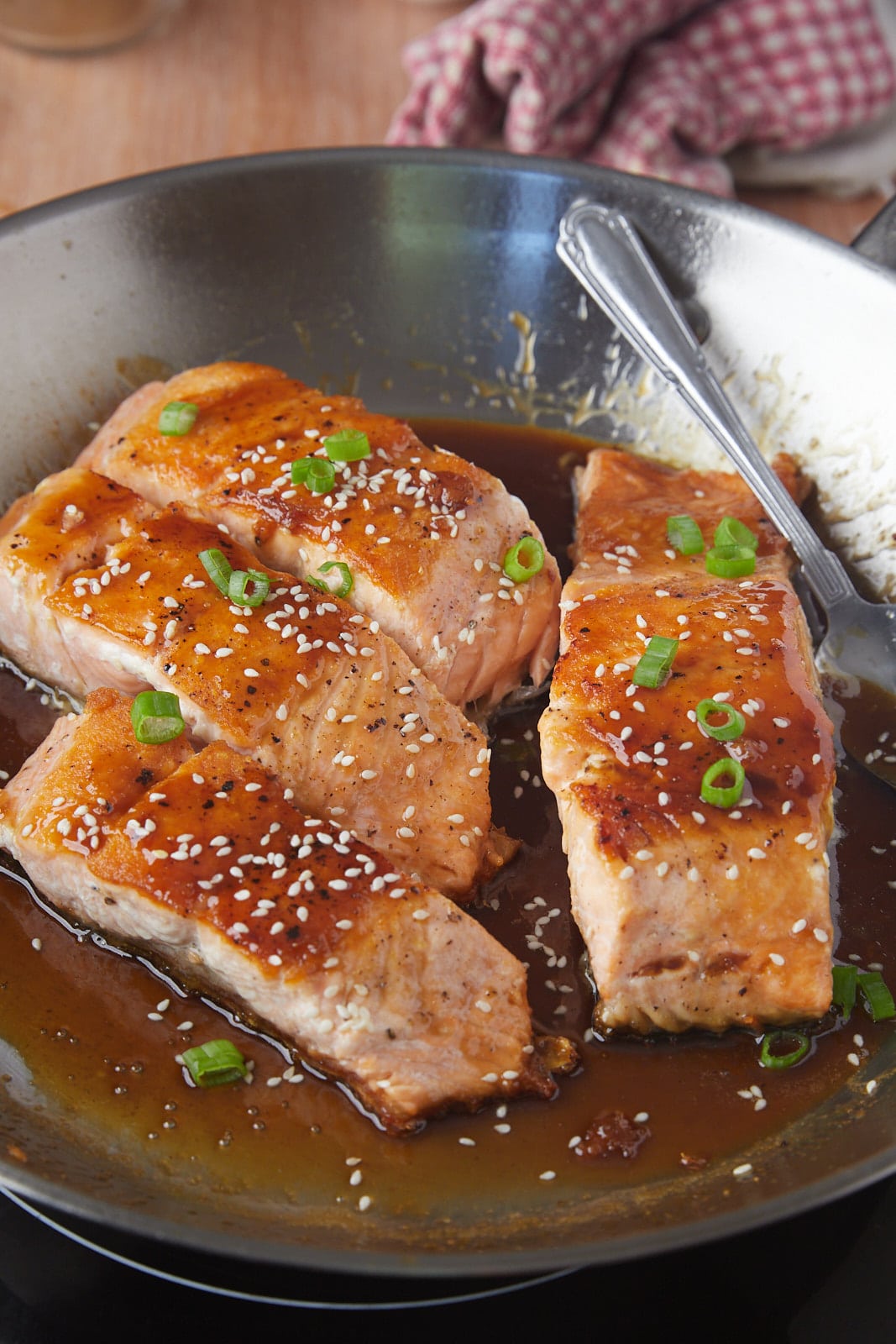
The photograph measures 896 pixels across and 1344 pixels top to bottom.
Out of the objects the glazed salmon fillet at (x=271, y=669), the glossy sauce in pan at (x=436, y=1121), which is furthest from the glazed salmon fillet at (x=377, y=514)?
the glossy sauce in pan at (x=436, y=1121)

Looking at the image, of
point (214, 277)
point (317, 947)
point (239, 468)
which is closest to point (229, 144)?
point (214, 277)

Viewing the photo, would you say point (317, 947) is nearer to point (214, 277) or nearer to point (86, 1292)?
point (86, 1292)

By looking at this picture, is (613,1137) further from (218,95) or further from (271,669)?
(218,95)

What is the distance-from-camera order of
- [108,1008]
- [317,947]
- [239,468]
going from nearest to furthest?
1. [317,947]
2. [108,1008]
3. [239,468]

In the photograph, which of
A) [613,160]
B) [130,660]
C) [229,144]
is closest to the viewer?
[130,660]

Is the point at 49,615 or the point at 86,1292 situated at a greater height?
the point at 49,615

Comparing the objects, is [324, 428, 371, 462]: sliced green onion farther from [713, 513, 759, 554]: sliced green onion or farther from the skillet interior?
[713, 513, 759, 554]: sliced green onion
